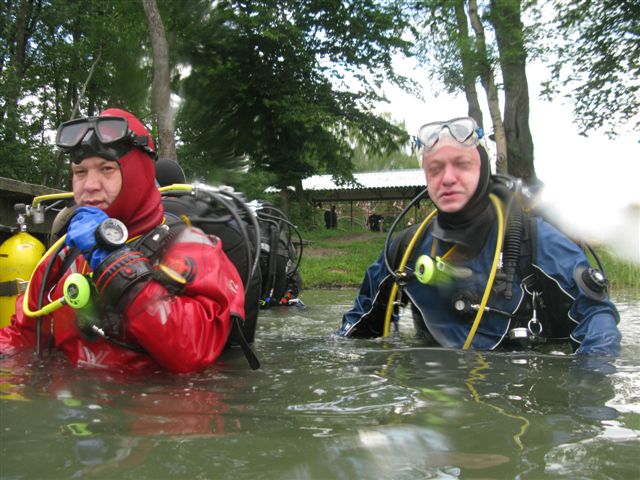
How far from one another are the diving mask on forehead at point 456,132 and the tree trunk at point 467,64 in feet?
20.7

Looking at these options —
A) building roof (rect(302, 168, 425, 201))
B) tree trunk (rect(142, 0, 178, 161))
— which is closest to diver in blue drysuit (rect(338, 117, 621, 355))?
tree trunk (rect(142, 0, 178, 161))

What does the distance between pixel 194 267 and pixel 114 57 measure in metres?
18.5

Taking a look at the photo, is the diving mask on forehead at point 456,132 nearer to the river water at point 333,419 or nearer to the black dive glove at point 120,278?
the river water at point 333,419

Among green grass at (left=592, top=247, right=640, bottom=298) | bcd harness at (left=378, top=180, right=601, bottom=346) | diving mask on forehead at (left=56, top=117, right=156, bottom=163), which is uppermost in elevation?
diving mask on forehead at (left=56, top=117, right=156, bottom=163)

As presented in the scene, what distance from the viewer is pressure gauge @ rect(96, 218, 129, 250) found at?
237 cm

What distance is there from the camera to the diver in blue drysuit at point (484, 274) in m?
3.21

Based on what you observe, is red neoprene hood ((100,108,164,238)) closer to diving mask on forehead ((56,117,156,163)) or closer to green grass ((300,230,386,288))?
diving mask on forehead ((56,117,156,163))

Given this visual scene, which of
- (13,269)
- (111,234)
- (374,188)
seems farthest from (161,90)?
(374,188)

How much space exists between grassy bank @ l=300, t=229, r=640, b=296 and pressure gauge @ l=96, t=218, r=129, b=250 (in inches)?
172

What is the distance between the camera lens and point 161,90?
12148 millimetres

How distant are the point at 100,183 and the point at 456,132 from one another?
1.99 m

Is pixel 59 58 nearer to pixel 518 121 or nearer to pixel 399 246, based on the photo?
pixel 518 121

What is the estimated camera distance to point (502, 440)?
1.73 metres

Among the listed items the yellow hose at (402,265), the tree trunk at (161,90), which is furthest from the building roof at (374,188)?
the yellow hose at (402,265)
